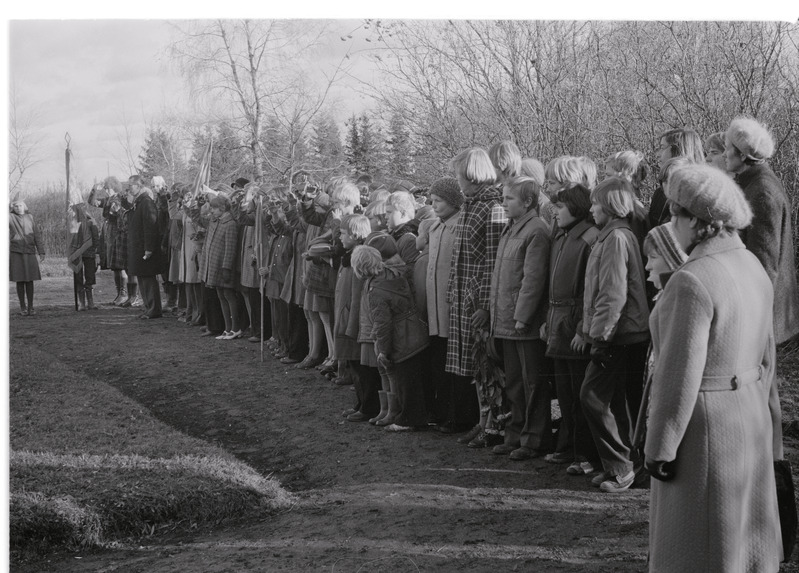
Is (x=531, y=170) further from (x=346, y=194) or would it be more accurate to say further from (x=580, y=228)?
(x=346, y=194)

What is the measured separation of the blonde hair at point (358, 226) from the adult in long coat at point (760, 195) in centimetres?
291

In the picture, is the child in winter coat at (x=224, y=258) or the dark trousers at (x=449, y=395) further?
the child in winter coat at (x=224, y=258)

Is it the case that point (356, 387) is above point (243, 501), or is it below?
above

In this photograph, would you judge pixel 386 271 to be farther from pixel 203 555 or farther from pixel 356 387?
pixel 203 555

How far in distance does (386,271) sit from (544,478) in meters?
1.78

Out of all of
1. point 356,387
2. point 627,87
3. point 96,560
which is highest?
point 627,87

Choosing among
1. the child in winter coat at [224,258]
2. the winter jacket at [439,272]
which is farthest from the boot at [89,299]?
the winter jacket at [439,272]

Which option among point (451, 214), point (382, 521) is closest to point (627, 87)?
point (451, 214)

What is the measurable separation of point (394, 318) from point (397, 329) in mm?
75

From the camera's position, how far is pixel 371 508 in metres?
4.41

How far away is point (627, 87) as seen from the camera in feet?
21.0

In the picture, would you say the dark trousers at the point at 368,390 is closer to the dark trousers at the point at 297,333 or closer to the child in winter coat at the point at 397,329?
the child in winter coat at the point at 397,329

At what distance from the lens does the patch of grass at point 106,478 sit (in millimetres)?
4324

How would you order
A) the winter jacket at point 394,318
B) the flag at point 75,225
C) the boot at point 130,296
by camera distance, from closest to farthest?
the winter jacket at point 394,318
the flag at point 75,225
the boot at point 130,296
